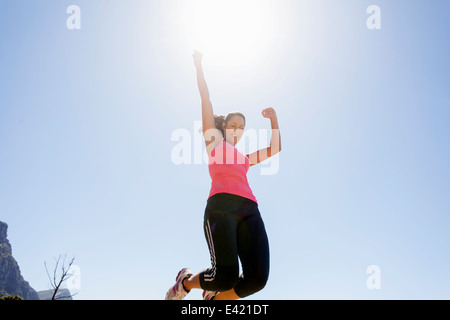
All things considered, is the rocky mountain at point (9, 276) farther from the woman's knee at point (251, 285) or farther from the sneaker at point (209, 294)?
the woman's knee at point (251, 285)

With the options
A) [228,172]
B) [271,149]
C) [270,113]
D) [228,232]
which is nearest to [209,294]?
[228,232]

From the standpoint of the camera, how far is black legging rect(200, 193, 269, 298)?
2824mm

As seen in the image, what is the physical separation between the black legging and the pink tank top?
3.4 inches

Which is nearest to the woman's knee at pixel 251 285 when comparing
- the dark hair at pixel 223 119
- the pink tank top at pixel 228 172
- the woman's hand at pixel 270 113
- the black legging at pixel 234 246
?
the black legging at pixel 234 246

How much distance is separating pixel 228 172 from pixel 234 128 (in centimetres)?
75

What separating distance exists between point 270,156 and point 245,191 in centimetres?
109

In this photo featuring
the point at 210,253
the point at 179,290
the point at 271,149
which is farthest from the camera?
the point at 271,149

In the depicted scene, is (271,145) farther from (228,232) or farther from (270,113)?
(228,232)

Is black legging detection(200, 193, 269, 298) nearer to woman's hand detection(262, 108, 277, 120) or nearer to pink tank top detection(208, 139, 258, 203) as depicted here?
pink tank top detection(208, 139, 258, 203)

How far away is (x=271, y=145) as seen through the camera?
4199 millimetres
